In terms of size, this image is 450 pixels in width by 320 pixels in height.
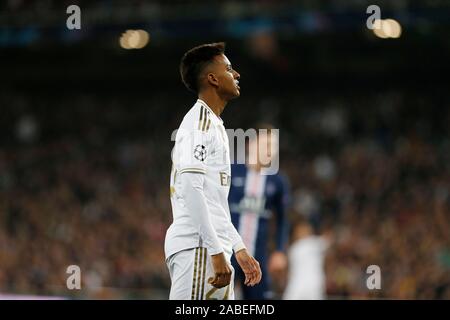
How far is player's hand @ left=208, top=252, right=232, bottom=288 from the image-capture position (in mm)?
4961

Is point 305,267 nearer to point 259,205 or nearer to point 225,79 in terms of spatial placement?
point 259,205

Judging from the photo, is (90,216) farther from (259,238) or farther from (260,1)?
(259,238)

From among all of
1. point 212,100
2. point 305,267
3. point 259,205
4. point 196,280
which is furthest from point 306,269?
point 196,280

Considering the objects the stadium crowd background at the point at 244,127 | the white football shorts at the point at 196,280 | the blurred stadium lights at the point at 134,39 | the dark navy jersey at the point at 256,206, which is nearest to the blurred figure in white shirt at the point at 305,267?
the stadium crowd background at the point at 244,127

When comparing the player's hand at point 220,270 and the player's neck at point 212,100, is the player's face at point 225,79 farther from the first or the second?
the player's hand at point 220,270

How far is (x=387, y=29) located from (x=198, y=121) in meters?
15.7

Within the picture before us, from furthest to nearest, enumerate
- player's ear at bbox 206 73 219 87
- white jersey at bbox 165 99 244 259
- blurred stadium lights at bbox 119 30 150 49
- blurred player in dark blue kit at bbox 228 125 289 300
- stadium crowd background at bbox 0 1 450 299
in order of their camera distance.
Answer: blurred stadium lights at bbox 119 30 150 49
stadium crowd background at bbox 0 1 450 299
blurred player in dark blue kit at bbox 228 125 289 300
player's ear at bbox 206 73 219 87
white jersey at bbox 165 99 244 259

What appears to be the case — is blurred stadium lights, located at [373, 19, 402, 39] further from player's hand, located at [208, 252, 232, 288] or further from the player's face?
player's hand, located at [208, 252, 232, 288]

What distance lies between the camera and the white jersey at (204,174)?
16.6 ft

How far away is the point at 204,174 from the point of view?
5102 mm

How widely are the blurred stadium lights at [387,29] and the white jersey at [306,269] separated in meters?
7.33

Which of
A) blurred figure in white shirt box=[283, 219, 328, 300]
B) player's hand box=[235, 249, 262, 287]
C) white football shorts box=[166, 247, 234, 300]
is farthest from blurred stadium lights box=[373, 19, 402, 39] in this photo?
white football shorts box=[166, 247, 234, 300]

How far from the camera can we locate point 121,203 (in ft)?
68.2

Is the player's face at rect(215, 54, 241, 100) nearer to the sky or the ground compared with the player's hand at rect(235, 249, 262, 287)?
nearer to the sky
